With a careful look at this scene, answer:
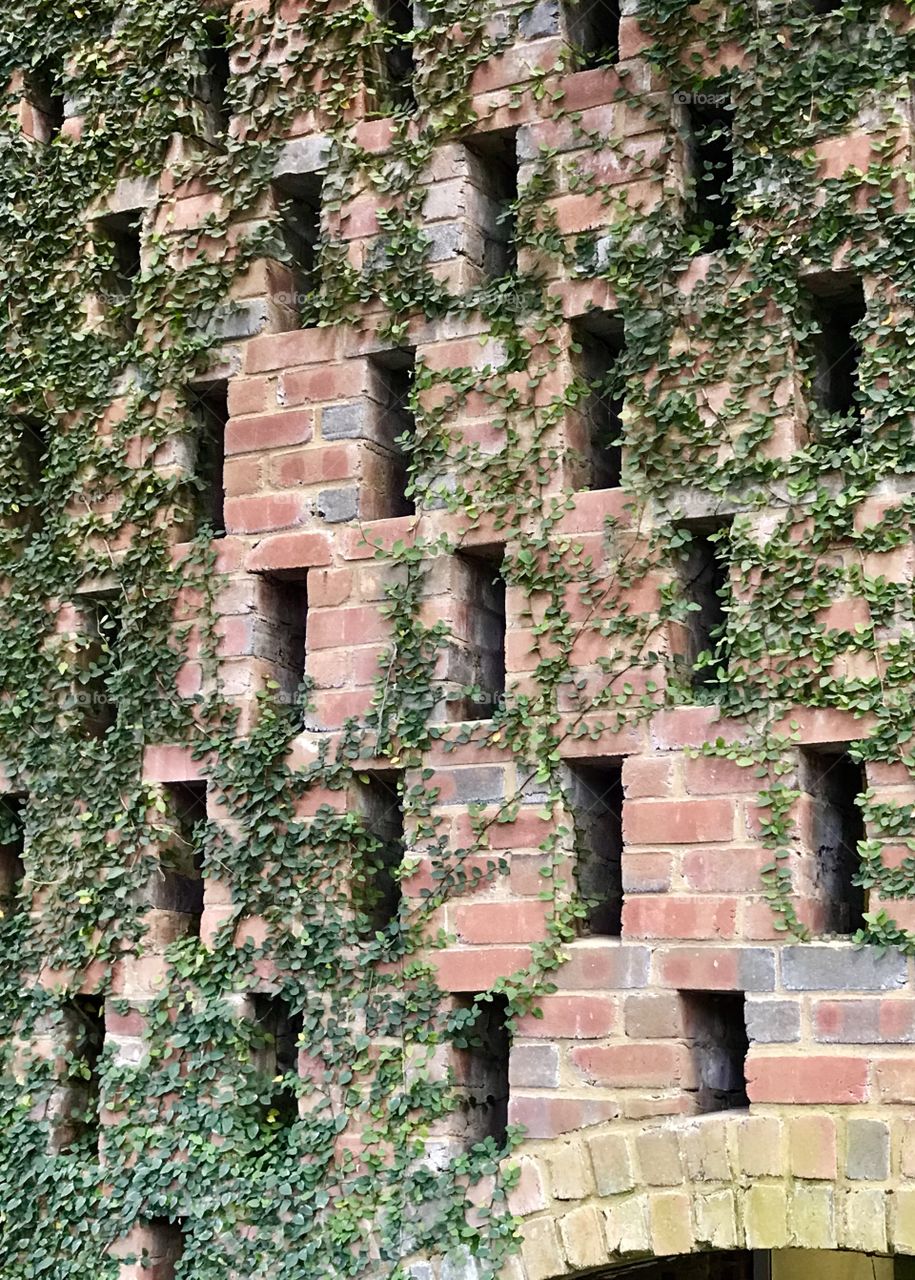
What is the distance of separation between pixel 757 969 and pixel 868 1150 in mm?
426

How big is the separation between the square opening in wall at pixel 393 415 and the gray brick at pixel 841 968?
1612 millimetres

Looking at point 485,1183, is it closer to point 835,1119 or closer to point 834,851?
point 835,1119

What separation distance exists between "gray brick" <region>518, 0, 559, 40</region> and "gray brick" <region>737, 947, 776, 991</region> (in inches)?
93.5

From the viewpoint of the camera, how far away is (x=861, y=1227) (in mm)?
3139

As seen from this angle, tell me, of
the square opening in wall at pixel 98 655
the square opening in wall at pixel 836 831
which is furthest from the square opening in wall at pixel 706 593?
the square opening in wall at pixel 98 655

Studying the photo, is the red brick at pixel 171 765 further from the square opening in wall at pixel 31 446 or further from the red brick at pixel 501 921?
the square opening in wall at pixel 31 446

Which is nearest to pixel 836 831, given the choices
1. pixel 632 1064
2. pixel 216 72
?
pixel 632 1064

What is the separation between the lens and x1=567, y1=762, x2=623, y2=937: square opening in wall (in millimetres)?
3709

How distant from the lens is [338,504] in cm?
413

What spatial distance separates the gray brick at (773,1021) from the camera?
3.29 metres

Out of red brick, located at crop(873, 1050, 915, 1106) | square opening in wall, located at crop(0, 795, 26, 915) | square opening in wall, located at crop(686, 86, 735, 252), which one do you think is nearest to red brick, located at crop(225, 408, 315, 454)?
square opening in wall, located at crop(686, 86, 735, 252)

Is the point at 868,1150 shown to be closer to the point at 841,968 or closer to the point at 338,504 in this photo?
the point at 841,968

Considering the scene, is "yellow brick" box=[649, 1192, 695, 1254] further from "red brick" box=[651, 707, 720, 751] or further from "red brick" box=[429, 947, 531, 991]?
"red brick" box=[651, 707, 720, 751]

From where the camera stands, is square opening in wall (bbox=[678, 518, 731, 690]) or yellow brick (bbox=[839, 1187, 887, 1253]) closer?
yellow brick (bbox=[839, 1187, 887, 1253])
